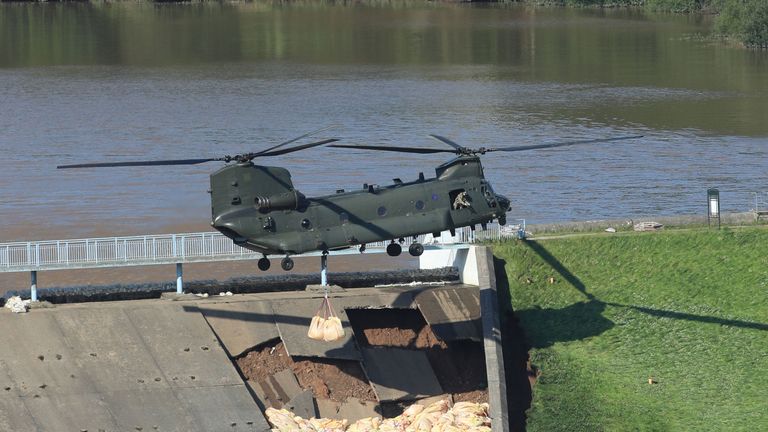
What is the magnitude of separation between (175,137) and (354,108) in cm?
1204

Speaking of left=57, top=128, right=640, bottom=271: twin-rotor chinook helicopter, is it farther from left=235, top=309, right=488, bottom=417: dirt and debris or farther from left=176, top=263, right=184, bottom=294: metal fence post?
left=176, top=263, right=184, bottom=294: metal fence post

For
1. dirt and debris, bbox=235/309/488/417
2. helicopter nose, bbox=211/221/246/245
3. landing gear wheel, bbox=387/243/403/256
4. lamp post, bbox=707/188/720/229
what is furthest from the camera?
lamp post, bbox=707/188/720/229

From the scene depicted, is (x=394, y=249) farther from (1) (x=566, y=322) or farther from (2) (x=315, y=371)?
(1) (x=566, y=322)

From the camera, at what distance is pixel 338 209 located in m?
33.0

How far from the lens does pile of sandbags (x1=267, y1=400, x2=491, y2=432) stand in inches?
1379

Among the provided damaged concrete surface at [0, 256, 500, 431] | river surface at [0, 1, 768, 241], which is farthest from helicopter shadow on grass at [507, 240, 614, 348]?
river surface at [0, 1, 768, 241]

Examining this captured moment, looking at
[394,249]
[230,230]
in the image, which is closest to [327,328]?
[394,249]

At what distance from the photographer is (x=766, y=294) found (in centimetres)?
4006

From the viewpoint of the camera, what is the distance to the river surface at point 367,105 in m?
56.2

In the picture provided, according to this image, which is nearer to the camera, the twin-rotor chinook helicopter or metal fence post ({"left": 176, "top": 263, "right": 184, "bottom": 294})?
the twin-rotor chinook helicopter

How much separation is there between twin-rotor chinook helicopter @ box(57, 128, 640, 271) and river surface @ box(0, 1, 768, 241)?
1841 cm

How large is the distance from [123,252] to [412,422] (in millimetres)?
9100

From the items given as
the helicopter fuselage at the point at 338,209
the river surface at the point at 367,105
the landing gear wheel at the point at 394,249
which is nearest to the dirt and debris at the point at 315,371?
the landing gear wheel at the point at 394,249

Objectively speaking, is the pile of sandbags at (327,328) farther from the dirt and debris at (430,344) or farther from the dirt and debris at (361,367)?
the dirt and debris at (430,344)
